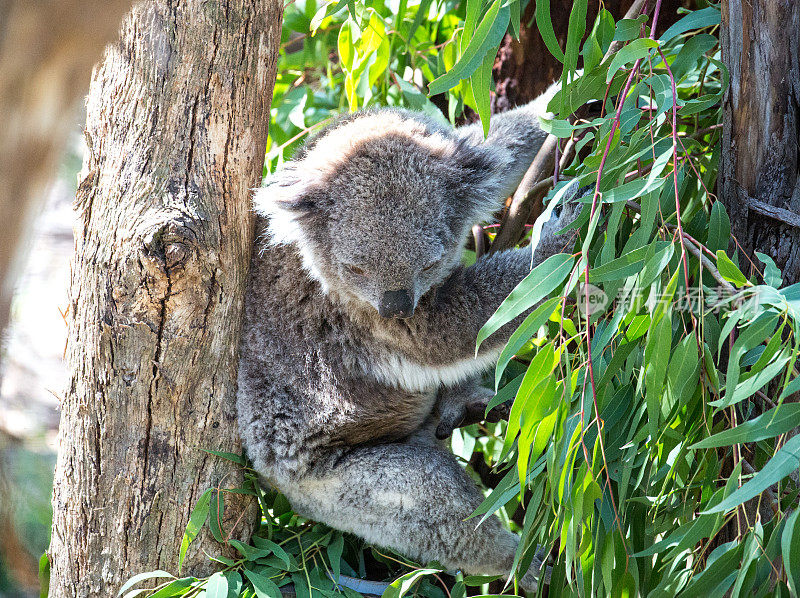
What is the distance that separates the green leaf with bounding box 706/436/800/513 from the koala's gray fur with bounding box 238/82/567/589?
104 centimetres

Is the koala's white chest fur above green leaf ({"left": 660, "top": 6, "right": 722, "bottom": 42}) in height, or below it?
below

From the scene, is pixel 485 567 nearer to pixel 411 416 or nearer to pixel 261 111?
pixel 411 416

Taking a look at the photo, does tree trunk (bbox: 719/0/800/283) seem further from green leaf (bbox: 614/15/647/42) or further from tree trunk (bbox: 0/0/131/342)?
tree trunk (bbox: 0/0/131/342)

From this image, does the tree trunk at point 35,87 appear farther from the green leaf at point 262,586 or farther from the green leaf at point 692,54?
the green leaf at point 692,54

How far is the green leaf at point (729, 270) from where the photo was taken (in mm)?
1367

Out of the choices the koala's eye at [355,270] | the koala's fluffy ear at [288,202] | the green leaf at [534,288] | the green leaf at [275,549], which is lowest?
the green leaf at [275,549]

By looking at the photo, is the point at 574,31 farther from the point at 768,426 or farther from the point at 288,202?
the point at 768,426

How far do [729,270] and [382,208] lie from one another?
1002 millimetres

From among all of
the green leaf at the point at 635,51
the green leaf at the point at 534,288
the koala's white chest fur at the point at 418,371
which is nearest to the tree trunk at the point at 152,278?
the koala's white chest fur at the point at 418,371

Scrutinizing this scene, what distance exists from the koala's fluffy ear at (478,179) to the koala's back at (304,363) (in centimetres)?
51

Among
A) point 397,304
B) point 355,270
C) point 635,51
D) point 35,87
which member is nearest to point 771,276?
point 635,51

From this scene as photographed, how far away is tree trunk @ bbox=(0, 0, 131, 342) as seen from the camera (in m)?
0.46

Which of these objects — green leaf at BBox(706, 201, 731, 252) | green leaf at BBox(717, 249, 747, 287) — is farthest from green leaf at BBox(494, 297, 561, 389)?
green leaf at BBox(706, 201, 731, 252)

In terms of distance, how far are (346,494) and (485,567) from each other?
0.48 meters
